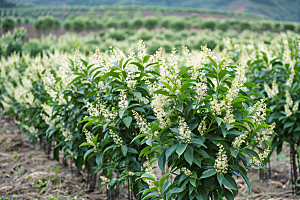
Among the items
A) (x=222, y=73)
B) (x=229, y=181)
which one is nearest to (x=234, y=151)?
(x=229, y=181)

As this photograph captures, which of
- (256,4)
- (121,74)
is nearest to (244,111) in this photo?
(121,74)

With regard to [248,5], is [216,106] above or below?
below

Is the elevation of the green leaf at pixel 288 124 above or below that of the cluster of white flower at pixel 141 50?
below

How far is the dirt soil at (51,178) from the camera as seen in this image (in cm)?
326

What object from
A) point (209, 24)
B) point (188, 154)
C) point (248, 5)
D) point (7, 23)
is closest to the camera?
point (188, 154)

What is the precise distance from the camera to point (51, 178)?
3.51 m

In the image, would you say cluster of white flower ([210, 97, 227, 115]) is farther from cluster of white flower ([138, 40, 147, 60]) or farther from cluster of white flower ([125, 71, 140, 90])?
cluster of white flower ([138, 40, 147, 60])

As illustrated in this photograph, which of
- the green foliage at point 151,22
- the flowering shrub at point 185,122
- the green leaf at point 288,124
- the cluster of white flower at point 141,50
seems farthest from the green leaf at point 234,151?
the green foliage at point 151,22

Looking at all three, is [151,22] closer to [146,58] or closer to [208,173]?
[146,58]

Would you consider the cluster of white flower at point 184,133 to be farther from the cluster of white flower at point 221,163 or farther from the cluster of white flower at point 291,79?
the cluster of white flower at point 291,79

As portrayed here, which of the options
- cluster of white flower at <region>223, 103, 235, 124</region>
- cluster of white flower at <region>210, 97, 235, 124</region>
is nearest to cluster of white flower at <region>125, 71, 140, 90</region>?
cluster of white flower at <region>210, 97, 235, 124</region>

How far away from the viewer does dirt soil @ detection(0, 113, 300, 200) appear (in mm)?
3262

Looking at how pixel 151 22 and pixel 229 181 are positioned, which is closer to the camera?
pixel 229 181

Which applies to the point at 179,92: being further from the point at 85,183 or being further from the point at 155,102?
the point at 85,183
